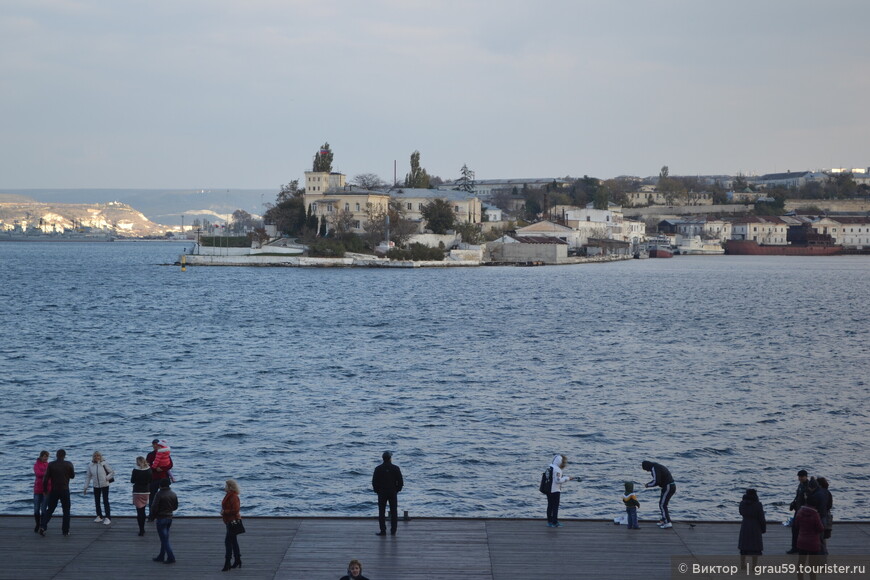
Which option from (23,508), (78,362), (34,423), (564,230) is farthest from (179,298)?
(564,230)

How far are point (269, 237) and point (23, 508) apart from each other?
101010 mm

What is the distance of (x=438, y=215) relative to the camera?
115 metres

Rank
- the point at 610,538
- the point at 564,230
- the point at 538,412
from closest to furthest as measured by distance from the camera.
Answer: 1. the point at 610,538
2. the point at 538,412
3. the point at 564,230

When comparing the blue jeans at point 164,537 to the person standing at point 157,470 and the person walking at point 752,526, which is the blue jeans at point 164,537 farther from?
the person walking at point 752,526

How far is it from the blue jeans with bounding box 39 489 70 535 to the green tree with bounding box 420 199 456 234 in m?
103

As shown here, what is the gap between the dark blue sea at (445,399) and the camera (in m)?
19.5

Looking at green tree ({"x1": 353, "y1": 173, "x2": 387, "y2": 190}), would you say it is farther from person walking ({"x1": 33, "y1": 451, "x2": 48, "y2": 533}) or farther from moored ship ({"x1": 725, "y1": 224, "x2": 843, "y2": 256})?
person walking ({"x1": 33, "y1": 451, "x2": 48, "y2": 533})

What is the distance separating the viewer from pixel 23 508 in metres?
17.5

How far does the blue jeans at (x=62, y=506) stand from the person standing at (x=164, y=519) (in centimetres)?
162

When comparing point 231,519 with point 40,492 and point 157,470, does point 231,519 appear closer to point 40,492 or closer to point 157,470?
point 157,470

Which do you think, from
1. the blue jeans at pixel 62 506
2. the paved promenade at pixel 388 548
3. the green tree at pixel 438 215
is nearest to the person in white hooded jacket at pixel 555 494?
the paved promenade at pixel 388 548

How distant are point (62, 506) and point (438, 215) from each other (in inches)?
4075

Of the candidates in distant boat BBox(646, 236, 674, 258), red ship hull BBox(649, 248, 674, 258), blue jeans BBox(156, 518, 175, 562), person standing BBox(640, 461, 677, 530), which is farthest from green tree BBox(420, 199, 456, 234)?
blue jeans BBox(156, 518, 175, 562)

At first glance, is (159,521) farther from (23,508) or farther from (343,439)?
(343,439)
